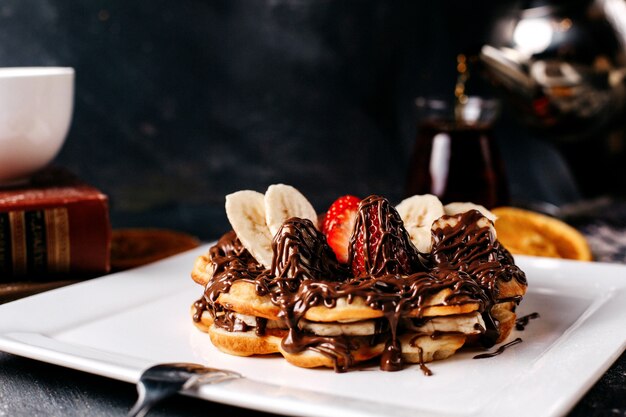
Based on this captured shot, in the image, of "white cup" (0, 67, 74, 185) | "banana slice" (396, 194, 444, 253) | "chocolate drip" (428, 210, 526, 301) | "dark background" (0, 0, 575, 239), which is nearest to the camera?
"chocolate drip" (428, 210, 526, 301)

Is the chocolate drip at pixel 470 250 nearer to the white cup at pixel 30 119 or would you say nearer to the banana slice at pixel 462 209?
the banana slice at pixel 462 209

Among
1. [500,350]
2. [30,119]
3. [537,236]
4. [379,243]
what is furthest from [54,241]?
[537,236]

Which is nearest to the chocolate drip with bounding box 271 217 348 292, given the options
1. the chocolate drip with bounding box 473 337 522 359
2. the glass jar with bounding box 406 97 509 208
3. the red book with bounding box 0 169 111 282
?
the chocolate drip with bounding box 473 337 522 359

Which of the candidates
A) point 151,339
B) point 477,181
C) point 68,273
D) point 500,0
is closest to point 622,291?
point 477,181

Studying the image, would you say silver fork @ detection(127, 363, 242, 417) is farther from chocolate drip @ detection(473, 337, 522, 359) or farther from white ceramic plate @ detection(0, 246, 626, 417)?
chocolate drip @ detection(473, 337, 522, 359)

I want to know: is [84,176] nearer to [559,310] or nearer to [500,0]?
[500,0]

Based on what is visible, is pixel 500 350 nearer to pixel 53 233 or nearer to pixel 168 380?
pixel 168 380
